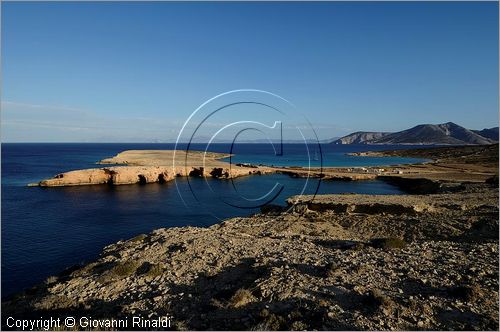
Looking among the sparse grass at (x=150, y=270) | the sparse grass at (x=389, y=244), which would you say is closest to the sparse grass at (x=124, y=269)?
the sparse grass at (x=150, y=270)

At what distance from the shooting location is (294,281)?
16.0 meters

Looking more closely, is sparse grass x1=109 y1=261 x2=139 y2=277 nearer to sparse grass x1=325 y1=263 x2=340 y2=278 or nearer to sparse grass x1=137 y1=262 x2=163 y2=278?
sparse grass x1=137 y1=262 x2=163 y2=278

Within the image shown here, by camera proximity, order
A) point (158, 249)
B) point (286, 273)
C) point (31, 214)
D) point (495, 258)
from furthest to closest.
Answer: point (31, 214), point (158, 249), point (495, 258), point (286, 273)

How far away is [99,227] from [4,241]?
26.9ft

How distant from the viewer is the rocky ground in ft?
42.2

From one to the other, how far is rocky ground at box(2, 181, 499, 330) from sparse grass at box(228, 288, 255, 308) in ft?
0.14

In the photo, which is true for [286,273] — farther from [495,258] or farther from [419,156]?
[419,156]

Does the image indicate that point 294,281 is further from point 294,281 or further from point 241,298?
point 241,298

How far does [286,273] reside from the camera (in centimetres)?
1700

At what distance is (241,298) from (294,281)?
2858 millimetres

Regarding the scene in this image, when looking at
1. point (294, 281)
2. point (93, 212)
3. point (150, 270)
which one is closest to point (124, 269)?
point (150, 270)

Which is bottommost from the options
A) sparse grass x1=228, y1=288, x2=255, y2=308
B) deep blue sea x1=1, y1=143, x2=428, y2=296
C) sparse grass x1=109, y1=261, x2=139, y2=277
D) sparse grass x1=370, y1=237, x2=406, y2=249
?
deep blue sea x1=1, y1=143, x2=428, y2=296

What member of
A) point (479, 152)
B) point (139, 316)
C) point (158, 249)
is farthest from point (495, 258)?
point (479, 152)

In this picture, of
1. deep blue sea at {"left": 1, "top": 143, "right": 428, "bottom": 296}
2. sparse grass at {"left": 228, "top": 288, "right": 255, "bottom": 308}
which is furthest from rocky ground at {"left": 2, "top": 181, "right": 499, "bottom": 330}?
deep blue sea at {"left": 1, "top": 143, "right": 428, "bottom": 296}
